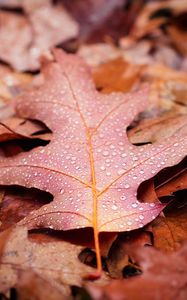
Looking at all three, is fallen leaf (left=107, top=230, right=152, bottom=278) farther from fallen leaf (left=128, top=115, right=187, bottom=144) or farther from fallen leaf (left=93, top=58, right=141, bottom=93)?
fallen leaf (left=93, top=58, right=141, bottom=93)

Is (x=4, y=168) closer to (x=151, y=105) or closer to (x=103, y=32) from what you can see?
(x=151, y=105)

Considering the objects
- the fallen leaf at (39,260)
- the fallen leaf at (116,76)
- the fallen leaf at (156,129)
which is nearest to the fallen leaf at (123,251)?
the fallen leaf at (39,260)

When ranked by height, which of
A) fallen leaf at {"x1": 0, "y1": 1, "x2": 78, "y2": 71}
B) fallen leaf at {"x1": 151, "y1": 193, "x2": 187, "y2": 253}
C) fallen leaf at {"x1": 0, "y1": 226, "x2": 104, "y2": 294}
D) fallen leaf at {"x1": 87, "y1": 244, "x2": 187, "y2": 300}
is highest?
fallen leaf at {"x1": 0, "y1": 1, "x2": 78, "y2": 71}

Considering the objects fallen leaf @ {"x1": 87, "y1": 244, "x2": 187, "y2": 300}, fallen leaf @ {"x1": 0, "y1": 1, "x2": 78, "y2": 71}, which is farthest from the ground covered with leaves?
fallen leaf @ {"x1": 0, "y1": 1, "x2": 78, "y2": 71}

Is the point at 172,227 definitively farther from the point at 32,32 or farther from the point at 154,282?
the point at 32,32

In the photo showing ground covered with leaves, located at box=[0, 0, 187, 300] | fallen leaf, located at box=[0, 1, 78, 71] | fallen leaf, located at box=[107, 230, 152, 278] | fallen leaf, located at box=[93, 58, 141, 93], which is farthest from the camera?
fallen leaf, located at box=[0, 1, 78, 71]

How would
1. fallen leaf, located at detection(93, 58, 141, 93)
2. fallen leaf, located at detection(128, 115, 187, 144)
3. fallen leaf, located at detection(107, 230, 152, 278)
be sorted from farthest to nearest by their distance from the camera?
fallen leaf, located at detection(93, 58, 141, 93) → fallen leaf, located at detection(128, 115, 187, 144) → fallen leaf, located at detection(107, 230, 152, 278)

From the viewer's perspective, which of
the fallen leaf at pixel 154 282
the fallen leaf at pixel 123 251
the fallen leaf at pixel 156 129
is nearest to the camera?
the fallen leaf at pixel 154 282

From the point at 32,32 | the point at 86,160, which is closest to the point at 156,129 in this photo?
the point at 86,160

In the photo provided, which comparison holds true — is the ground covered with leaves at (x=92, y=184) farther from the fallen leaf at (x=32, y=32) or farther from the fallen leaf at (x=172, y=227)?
the fallen leaf at (x=32, y=32)

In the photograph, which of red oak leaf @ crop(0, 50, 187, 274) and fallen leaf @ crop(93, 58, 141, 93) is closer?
red oak leaf @ crop(0, 50, 187, 274)
